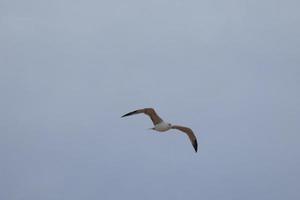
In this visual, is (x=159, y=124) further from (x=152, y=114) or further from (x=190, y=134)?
(x=190, y=134)

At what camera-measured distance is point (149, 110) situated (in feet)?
178

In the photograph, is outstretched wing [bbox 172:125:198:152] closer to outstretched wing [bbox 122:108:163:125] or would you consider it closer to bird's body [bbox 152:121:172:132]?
bird's body [bbox 152:121:172:132]

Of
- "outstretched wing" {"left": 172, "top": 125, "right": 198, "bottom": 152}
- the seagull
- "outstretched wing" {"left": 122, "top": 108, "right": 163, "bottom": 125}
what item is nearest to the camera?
"outstretched wing" {"left": 122, "top": 108, "right": 163, "bottom": 125}

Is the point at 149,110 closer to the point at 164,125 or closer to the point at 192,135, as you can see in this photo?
the point at 164,125

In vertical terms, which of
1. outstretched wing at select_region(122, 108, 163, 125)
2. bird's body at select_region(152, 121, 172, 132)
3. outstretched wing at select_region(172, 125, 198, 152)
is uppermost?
outstretched wing at select_region(122, 108, 163, 125)

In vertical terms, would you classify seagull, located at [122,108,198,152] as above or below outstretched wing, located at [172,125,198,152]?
above

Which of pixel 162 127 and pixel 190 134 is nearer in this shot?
pixel 162 127

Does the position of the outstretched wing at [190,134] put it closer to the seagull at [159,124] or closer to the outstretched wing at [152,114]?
the seagull at [159,124]

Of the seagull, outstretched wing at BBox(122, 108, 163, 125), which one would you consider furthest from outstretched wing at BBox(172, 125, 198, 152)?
outstretched wing at BBox(122, 108, 163, 125)

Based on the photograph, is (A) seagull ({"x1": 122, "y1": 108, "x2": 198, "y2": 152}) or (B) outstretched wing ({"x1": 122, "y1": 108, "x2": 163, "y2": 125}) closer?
(B) outstretched wing ({"x1": 122, "y1": 108, "x2": 163, "y2": 125})

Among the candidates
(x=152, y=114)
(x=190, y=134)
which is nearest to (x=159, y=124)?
(x=152, y=114)

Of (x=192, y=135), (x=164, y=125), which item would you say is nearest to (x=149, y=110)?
(x=164, y=125)

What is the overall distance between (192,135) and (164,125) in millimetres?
4571

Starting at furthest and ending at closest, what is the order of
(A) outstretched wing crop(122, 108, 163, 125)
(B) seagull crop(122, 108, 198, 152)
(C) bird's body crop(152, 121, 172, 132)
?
(C) bird's body crop(152, 121, 172, 132) < (B) seagull crop(122, 108, 198, 152) < (A) outstretched wing crop(122, 108, 163, 125)
